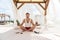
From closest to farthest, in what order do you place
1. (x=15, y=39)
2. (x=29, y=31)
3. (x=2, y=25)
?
(x=15, y=39), (x=29, y=31), (x=2, y=25)

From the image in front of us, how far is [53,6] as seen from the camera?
1376 millimetres

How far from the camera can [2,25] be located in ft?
4.21

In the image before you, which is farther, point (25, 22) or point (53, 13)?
point (53, 13)

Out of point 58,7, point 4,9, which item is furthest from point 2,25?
point 58,7

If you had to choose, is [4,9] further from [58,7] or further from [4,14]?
[58,7]

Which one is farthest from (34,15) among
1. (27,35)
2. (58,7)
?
(27,35)

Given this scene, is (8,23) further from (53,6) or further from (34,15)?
(53,6)

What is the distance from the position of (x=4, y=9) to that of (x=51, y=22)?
463 millimetres

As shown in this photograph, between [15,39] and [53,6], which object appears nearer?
[15,39]

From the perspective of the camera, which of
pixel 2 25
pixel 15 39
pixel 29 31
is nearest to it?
pixel 15 39

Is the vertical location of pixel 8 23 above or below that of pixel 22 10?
below

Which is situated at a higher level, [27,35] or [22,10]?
[22,10]

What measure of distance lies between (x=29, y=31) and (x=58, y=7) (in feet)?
1.63

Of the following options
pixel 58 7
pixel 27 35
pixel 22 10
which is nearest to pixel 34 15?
pixel 22 10
